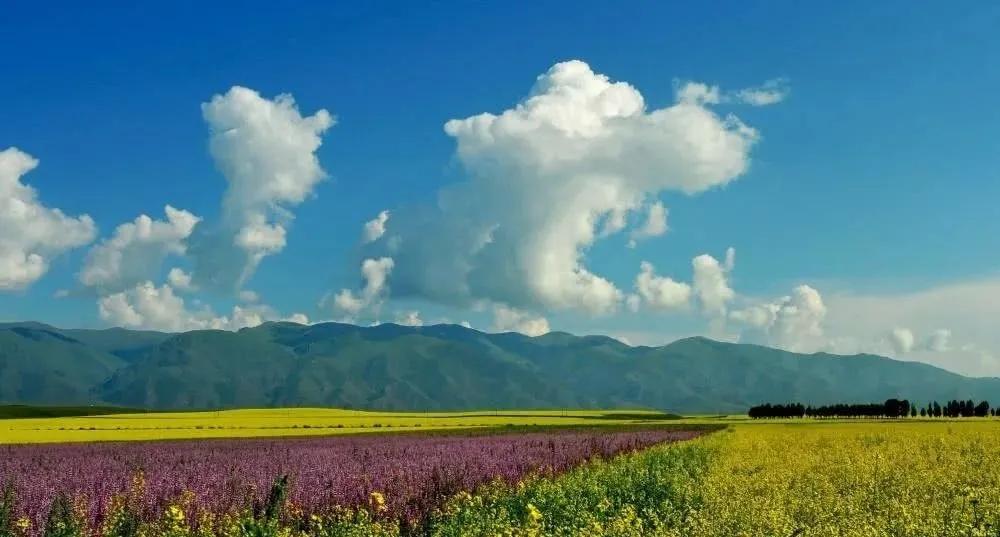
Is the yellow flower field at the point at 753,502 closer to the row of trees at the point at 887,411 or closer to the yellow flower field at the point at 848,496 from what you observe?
the yellow flower field at the point at 848,496

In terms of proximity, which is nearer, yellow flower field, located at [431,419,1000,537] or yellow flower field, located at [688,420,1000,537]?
yellow flower field, located at [431,419,1000,537]

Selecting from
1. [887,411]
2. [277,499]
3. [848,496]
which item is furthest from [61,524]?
[887,411]

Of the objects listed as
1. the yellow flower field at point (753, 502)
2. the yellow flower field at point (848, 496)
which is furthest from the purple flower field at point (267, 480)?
the yellow flower field at point (848, 496)

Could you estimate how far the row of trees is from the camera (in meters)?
150

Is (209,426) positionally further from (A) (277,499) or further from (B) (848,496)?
(B) (848,496)

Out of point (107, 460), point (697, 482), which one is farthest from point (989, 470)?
point (107, 460)

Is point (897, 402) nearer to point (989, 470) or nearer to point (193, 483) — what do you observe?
point (989, 470)

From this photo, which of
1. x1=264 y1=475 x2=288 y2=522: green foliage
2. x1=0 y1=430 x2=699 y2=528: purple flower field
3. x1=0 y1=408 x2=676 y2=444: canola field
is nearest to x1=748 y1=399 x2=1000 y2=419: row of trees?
x1=0 y1=408 x2=676 y2=444: canola field

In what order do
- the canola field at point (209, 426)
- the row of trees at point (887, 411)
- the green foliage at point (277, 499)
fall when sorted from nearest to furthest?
1. the green foliage at point (277, 499)
2. the canola field at point (209, 426)
3. the row of trees at point (887, 411)

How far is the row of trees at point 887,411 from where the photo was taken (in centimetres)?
14962

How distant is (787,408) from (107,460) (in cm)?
16484

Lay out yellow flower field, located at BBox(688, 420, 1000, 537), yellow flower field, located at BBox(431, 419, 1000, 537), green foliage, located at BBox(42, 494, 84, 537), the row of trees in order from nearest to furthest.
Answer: green foliage, located at BBox(42, 494, 84, 537)
yellow flower field, located at BBox(431, 419, 1000, 537)
yellow flower field, located at BBox(688, 420, 1000, 537)
the row of trees

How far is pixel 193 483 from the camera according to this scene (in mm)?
20203

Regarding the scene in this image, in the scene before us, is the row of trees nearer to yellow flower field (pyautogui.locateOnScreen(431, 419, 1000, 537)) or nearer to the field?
yellow flower field (pyautogui.locateOnScreen(431, 419, 1000, 537))
